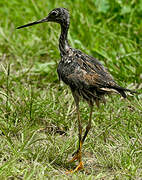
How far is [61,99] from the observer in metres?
5.72

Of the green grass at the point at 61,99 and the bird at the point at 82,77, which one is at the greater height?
the bird at the point at 82,77

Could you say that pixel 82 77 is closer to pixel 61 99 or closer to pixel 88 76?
pixel 88 76

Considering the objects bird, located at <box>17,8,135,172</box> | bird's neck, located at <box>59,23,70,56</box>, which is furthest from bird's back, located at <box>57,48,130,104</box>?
bird's neck, located at <box>59,23,70,56</box>

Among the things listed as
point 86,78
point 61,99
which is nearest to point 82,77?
point 86,78

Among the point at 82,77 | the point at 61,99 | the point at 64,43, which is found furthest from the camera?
the point at 61,99

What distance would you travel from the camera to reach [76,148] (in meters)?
4.95

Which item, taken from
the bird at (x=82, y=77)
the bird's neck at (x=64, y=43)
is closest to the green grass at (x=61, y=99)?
the bird at (x=82, y=77)

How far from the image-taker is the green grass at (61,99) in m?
4.54

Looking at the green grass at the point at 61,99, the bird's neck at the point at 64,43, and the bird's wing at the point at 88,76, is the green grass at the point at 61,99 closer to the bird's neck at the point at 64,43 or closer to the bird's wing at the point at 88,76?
the bird's wing at the point at 88,76

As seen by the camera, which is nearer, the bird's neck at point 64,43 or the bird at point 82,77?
the bird at point 82,77

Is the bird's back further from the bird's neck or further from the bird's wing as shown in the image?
the bird's neck

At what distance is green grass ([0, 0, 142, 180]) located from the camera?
14.9ft

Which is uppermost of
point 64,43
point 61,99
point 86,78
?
point 64,43

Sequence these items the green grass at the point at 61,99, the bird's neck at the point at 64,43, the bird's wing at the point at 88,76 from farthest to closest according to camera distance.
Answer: the bird's neck at the point at 64,43
the green grass at the point at 61,99
the bird's wing at the point at 88,76
